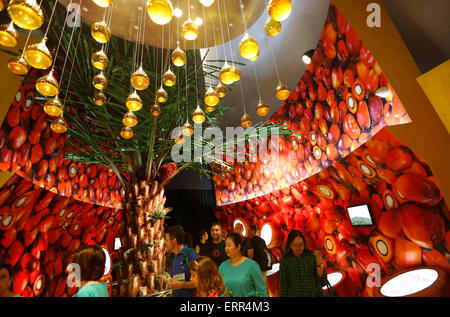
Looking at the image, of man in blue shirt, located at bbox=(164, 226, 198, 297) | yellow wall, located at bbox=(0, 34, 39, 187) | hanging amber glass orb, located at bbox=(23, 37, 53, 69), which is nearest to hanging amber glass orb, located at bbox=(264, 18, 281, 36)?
hanging amber glass orb, located at bbox=(23, 37, 53, 69)

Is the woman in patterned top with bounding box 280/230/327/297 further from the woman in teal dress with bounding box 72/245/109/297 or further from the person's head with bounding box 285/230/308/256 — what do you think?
the woman in teal dress with bounding box 72/245/109/297

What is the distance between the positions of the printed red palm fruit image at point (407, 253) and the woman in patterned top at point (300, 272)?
4.32 feet

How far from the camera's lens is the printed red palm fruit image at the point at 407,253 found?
2.30 metres

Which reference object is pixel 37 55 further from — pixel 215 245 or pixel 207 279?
pixel 215 245

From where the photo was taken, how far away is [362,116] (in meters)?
2.55

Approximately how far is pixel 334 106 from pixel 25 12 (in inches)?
123

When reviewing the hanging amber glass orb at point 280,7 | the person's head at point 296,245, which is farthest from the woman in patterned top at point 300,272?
the hanging amber glass orb at point 280,7

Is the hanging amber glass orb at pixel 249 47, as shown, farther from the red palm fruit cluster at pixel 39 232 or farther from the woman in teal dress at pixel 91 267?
the red palm fruit cluster at pixel 39 232

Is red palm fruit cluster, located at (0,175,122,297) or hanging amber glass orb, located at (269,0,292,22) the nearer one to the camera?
hanging amber glass orb, located at (269,0,292,22)

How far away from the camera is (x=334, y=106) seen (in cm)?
297

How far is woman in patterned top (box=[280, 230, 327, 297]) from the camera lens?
→ 1.71 m

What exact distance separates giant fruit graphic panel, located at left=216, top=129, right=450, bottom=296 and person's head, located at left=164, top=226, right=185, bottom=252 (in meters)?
2.21
